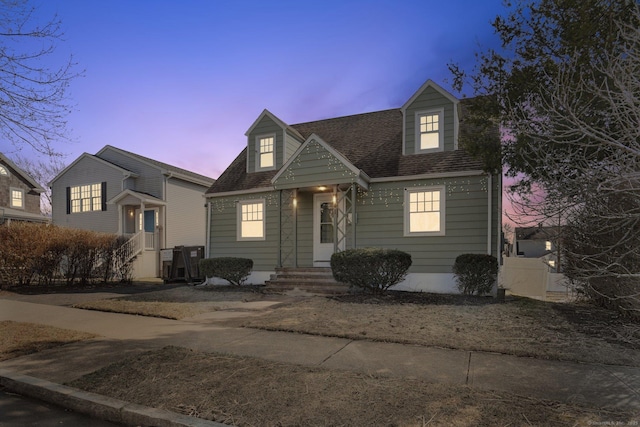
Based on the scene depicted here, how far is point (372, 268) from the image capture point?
9492 millimetres

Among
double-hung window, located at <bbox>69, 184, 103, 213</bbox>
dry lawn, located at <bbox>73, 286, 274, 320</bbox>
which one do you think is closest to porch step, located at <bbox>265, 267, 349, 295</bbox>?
dry lawn, located at <bbox>73, 286, 274, 320</bbox>

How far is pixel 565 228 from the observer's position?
28.6 ft

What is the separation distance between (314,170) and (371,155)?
8.02 ft

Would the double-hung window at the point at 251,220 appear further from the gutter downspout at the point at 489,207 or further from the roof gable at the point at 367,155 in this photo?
the gutter downspout at the point at 489,207

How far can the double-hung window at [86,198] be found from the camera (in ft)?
69.9

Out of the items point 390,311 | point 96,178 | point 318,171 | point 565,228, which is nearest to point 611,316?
point 565,228

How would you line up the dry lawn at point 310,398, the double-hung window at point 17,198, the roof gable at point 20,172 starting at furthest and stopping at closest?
the double-hung window at point 17,198 < the roof gable at point 20,172 < the dry lawn at point 310,398

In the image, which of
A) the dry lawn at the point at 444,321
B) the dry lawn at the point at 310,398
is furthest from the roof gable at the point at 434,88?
→ the dry lawn at the point at 310,398

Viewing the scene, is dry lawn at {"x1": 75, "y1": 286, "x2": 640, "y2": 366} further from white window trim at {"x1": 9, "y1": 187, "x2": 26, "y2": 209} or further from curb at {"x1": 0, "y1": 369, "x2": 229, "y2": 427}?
white window trim at {"x1": 9, "y1": 187, "x2": 26, "y2": 209}

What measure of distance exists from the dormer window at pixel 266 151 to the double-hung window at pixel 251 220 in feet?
5.11

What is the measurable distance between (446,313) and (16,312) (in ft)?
30.2

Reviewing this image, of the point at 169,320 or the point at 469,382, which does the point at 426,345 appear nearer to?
the point at 469,382

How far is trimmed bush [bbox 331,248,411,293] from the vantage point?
31.1 ft

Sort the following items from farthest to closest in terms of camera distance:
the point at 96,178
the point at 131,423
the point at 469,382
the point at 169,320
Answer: the point at 96,178 < the point at 169,320 < the point at 469,382 < the point at 131,423
